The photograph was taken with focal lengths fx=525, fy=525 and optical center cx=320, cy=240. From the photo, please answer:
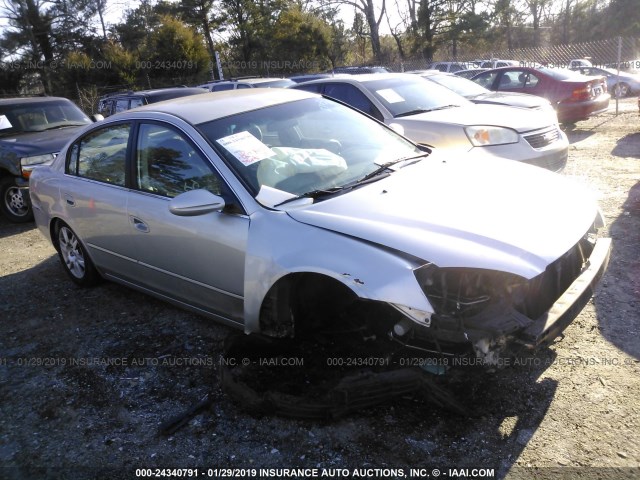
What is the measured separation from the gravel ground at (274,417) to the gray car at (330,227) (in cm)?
41

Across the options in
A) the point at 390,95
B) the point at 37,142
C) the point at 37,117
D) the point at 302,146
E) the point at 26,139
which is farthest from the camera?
the point at 37,117

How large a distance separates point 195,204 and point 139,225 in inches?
37.1

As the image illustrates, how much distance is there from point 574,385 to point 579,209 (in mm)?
1001

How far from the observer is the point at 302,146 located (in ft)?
11.9

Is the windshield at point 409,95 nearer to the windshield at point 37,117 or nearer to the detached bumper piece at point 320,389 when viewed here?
the detached bumper piece at point 320,389

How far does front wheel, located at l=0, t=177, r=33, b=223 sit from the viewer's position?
7.83 meters

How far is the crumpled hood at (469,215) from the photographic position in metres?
2.48

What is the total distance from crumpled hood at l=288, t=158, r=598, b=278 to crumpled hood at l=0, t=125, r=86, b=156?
6169 mm

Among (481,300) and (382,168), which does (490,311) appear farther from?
(382,168)

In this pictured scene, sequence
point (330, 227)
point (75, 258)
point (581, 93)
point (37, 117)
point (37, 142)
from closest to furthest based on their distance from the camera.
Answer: point (330, 227) → point (75, 258) → point (37, 142) → point (37, 117) → point (581, 93)

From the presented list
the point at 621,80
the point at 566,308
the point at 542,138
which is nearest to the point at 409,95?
the point at 542,138

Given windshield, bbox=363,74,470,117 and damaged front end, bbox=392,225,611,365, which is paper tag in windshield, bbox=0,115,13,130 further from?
damaged front end, bbox=392,225,611,365

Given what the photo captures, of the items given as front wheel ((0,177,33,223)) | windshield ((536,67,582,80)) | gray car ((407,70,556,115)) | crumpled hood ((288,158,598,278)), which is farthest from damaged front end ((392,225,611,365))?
windshield ((536,67,582,80))

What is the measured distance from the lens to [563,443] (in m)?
2.51
